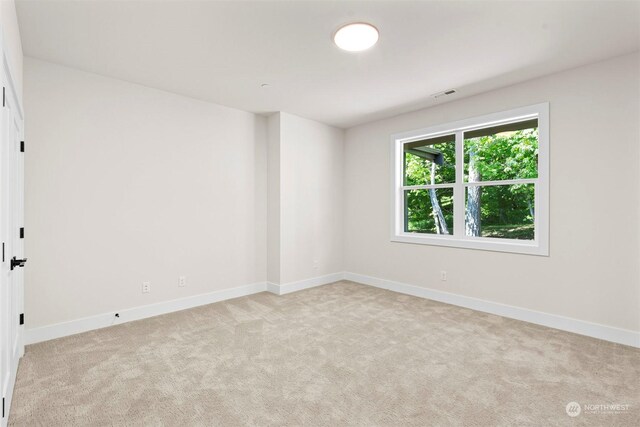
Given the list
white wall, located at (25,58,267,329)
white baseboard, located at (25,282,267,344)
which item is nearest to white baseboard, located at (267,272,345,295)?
white baseboard, located at (25,282,267,344)

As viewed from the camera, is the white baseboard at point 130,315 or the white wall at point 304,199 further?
the white wall at point 304,199

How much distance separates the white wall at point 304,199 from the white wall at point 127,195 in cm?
31

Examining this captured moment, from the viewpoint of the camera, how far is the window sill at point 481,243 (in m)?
3.56

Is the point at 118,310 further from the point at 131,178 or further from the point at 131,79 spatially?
the point at 131,79

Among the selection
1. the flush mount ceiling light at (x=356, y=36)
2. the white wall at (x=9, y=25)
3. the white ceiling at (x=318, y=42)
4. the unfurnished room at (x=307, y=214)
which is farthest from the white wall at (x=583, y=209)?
the white wall at (x=9, y=25)

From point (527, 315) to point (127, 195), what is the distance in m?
4.48

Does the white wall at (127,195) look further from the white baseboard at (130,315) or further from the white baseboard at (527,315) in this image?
the white baseboard at (527,315)

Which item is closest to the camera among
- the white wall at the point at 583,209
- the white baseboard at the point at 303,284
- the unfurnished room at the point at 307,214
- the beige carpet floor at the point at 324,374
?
the beige carpet floor at the point at 324,374

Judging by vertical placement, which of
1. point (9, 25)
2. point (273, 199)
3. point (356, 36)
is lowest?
point (273, 199)

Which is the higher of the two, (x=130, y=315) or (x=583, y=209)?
(x=583, y=209)

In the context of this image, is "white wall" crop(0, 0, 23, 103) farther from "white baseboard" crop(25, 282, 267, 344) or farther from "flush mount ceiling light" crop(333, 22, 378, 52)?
"white baseboard" crop(25, 282, 267, 344)

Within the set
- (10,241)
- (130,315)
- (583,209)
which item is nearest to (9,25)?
(10,241)

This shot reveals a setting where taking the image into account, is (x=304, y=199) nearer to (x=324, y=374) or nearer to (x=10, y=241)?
(x=324, y=374)

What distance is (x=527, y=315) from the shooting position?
3.57m
